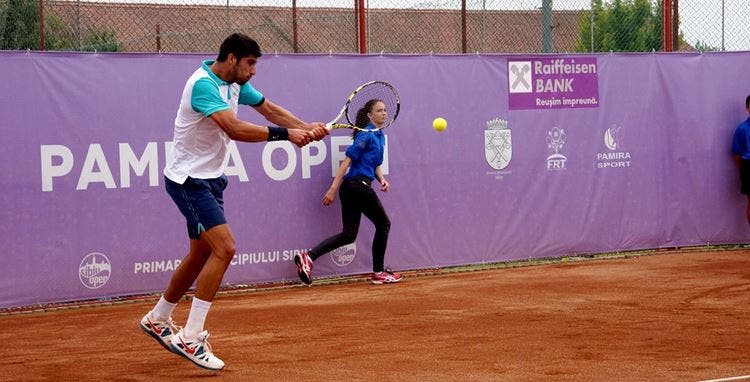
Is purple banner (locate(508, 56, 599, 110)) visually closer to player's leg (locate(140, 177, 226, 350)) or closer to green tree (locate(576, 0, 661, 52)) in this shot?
green tree (locate(576, 0, 661, 52))

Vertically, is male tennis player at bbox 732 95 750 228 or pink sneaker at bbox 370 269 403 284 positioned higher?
male tennis player at bbox 732 95 750 228

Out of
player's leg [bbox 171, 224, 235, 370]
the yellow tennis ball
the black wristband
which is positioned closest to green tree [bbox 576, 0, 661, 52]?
the yellow tennis ball

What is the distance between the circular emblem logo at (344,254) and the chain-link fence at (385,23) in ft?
6.79

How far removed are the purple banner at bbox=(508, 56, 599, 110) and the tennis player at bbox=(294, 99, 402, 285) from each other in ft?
6.89

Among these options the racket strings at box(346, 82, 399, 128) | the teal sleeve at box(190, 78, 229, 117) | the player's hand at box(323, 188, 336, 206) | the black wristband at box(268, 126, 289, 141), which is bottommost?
the player's hand at box(323, 188, 336, 206)

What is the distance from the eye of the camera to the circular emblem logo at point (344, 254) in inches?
431

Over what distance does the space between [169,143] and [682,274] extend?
5145 millimetres

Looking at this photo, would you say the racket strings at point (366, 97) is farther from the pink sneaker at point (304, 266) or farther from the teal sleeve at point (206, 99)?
the teal sleeve at point (206, 99)

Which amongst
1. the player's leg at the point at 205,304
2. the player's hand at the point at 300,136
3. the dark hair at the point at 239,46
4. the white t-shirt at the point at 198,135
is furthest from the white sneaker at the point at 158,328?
the dark hair at the point at 239,46

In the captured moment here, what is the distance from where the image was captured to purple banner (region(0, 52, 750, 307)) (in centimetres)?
935

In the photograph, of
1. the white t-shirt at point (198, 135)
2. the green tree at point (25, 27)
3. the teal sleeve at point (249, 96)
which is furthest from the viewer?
the green tree at point (25, 27)

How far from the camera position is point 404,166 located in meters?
11.2

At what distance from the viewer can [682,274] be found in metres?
10.8

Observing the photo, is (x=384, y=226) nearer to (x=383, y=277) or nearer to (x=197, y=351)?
(x=383, y=277)
